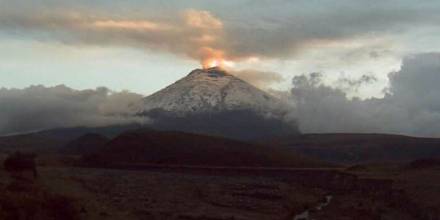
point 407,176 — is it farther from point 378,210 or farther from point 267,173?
point 378,210

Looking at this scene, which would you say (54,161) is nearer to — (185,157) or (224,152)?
(185,157)

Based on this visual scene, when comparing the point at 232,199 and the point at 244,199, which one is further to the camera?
the point at 244,199

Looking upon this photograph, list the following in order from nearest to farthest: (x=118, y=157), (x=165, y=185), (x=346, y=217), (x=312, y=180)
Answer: (x=346, y=217) < (x=165, y=185) < (x=312, y=180) < (x=118, y=157)

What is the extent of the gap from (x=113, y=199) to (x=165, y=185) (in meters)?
24.2

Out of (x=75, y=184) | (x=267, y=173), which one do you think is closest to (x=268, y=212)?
(x=75, y=184)

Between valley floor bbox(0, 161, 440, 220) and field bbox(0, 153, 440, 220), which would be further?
valley floor bbox(0, 161, 440, 220)

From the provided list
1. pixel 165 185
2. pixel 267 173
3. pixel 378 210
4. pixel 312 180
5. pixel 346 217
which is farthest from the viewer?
pixel 267 173

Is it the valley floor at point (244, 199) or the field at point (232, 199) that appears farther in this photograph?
the valley floor at point (244, 199)

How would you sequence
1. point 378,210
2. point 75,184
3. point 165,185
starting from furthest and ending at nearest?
point 165,185 < point 75,184 < point 378,210

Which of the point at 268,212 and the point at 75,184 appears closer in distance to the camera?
the point at 268,212

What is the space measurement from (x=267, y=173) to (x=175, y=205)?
68957mm

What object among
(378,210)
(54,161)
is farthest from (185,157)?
(378,210)

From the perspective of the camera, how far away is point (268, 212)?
57750 mm

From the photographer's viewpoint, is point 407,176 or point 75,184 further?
point 407,176
